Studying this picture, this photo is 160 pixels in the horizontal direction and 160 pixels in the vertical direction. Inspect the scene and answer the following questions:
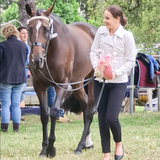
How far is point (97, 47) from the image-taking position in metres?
4.69

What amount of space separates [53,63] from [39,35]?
596mm

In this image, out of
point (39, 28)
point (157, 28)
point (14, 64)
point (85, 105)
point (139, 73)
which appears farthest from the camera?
point (157, 28)

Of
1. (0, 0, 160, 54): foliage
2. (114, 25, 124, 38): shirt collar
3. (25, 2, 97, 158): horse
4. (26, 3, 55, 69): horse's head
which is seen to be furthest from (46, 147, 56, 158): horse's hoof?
(0, 0, 160, 54): foliage

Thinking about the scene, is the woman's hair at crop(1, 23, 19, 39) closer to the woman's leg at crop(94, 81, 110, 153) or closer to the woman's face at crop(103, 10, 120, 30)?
the woman's leg at crop(94, 81, 110, 153)

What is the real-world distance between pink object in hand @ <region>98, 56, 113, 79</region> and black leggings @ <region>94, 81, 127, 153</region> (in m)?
0.21

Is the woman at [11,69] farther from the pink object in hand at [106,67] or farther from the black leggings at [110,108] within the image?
the pink object in hand at [106,67]

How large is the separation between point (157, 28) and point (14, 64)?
75.3ft

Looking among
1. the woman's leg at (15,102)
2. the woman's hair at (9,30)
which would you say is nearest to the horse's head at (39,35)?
the woman's hair at (9,30)

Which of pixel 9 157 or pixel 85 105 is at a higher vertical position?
pixel 85 105

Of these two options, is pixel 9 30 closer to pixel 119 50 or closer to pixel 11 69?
pixel 11 69

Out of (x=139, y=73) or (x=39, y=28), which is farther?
(x=139, y=73)

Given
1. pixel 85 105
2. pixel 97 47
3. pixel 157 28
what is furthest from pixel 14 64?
pixel 157 28

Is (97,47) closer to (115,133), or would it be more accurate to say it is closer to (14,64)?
(115,133)

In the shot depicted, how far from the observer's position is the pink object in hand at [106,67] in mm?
4328
